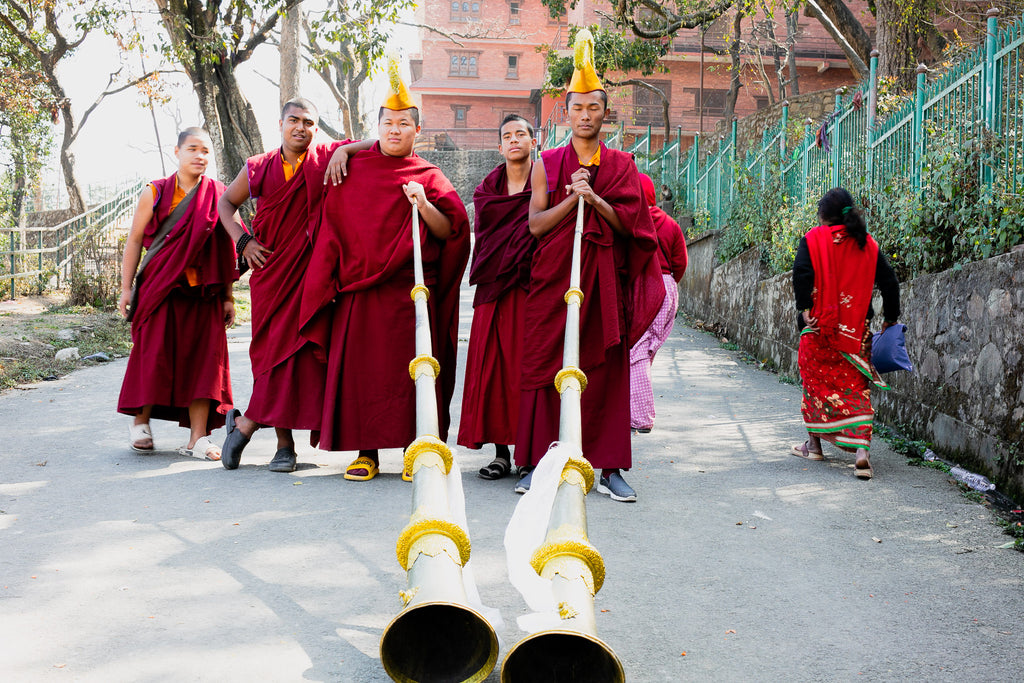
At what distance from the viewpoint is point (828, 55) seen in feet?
112

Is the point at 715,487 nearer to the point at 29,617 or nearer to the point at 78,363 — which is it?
the point at 29,617

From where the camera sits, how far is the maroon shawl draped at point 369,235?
4898 mm

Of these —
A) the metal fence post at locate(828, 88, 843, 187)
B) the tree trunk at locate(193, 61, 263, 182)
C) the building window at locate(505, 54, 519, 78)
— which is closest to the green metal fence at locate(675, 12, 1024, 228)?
the metal fence post at locate(828, 88, 843, 187)

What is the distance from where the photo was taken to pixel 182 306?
5.60 metres

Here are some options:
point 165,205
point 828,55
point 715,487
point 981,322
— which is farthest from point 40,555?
point 828,55

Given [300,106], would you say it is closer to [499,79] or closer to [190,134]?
[190,134]

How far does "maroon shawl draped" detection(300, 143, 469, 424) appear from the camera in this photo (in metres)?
4.90

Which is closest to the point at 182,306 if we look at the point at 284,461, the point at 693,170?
the point at 284,461

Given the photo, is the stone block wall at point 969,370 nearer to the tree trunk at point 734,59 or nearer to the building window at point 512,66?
the tree trunk at point 734,59

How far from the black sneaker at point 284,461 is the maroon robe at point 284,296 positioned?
0.66 ft

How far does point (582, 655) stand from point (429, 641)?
41 cm

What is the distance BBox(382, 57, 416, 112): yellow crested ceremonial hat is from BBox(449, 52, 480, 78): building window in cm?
4246

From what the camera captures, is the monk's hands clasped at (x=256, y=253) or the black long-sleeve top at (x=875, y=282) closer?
the monk's hands clasped at (x=256, y=253)

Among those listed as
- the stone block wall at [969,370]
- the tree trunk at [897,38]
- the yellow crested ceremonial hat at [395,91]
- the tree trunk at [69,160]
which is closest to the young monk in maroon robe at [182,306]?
the yellow crested ceremonial hat at [395,91]
